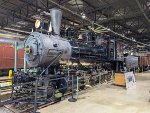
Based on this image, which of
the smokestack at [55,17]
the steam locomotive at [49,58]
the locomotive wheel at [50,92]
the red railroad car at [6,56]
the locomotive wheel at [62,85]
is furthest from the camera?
the red railroad car at [6,56]

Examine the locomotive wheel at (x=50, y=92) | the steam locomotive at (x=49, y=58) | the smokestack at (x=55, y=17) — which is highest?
the smokestack at (x=55, y=17)

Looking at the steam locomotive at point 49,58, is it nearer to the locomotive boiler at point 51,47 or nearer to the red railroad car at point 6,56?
the locomotive boiler at point 51,47

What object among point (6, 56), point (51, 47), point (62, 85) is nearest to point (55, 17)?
point (51, 47)

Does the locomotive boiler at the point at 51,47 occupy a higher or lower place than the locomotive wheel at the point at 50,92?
higher

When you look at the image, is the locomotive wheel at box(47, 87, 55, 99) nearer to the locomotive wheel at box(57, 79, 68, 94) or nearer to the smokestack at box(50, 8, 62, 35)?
the locomotive wheel at box(57, 79, 68, 94)

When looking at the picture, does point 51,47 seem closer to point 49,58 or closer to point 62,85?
point 49,58

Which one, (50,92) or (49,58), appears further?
(49,58)

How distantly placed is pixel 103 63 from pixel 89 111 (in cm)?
611

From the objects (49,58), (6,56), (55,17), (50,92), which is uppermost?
(55,17)

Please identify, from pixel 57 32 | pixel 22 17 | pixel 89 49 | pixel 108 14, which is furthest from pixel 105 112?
pixel 22 17

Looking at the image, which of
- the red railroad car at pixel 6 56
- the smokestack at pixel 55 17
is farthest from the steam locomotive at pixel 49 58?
the red railroad car at pixel 6 56

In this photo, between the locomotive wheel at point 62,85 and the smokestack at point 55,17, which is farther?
the smokestack at point 55,17

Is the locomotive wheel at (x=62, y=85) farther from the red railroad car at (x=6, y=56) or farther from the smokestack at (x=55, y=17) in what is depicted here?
the red railroad car at (x=6, y=56)

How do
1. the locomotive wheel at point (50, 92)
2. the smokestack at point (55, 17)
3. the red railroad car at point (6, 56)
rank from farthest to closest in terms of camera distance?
the red railroad car at point (6, 56) < the smokestack at point (55, 17) < the locomotive wheel at point (50, 92)
